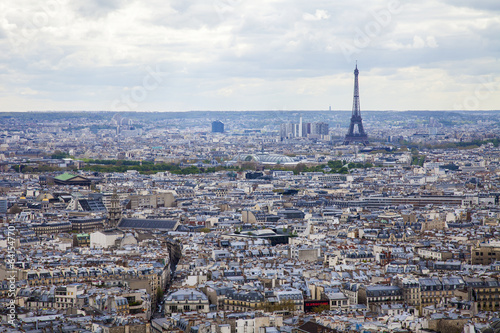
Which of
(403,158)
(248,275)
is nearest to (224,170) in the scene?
(403,158)

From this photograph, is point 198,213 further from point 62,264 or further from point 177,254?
point 62,264

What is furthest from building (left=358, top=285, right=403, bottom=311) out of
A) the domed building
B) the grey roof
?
the domed building

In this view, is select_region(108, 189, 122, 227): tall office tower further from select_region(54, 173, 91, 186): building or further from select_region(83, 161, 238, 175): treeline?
select_region(83, 161, 238, 175): treeline

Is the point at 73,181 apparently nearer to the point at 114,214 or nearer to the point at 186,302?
the point at 114,214

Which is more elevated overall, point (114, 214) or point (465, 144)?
point (114, 214)

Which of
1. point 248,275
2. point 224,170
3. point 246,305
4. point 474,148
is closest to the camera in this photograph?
point 246,305

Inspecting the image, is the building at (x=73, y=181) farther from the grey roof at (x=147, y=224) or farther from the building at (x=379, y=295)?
the building at (x=379, y=295)

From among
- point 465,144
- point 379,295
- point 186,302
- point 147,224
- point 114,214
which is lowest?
point 465,144

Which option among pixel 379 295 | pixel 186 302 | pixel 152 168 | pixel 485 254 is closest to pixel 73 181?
pixel 152 168
